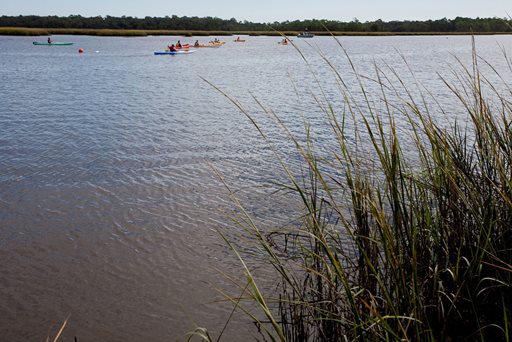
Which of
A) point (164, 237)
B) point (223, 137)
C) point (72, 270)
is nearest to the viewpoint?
point (72, 270)

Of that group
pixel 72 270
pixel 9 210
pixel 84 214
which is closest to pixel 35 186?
pixel 9 210

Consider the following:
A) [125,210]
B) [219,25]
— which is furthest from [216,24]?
[125,210]

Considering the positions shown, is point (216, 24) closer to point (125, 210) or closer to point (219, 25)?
point (219, 25)

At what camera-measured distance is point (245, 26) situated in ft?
422

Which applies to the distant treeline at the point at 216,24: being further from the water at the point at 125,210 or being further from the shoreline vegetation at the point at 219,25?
the water at the point at 125,210

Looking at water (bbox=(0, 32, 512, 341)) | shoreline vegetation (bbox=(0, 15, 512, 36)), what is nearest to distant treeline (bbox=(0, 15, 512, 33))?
shoreline vegetation (bbox=(0, 15, 512, 36))

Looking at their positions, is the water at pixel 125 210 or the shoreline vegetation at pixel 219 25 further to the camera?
the shoreline vegetation at pixel 219 25

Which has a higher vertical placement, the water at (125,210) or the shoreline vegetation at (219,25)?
the shoreline vegetation at (219,25)

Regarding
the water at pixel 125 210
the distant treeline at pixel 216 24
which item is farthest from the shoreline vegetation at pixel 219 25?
the water at pixel 125 210

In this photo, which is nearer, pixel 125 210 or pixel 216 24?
pixel 125 210

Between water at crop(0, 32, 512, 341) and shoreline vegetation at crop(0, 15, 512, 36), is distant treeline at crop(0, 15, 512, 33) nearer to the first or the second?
shoreline vegetation at crop(0, 15, 512, 36)

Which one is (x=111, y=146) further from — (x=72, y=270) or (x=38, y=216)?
(x=72, y=270)

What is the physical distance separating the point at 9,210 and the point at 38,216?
1.86ft

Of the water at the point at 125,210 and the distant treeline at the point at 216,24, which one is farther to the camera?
the distant treeline at the point at 216,24
